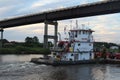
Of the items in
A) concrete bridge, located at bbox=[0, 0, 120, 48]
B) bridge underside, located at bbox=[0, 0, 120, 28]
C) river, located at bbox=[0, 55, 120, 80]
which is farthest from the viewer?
concrete bridge, located at bbox=[0, 0, 120, 48]

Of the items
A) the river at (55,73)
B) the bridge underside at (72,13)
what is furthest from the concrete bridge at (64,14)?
the river at (55,73)

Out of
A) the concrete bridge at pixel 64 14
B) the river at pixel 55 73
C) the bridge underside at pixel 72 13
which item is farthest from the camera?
the concrete bridge at pixel 64 14

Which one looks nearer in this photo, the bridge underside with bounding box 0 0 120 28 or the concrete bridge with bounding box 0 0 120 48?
the bridge underside with bounding box 0 0 120 28

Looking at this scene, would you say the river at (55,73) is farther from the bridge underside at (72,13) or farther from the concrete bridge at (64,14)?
the concrete bridge at (64,14)

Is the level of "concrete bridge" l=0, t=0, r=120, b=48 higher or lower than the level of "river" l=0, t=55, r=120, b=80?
higher

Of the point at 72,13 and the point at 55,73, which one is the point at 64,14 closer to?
the point at 72,13

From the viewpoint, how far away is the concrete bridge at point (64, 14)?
75688 mm

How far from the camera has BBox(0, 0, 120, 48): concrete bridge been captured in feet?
248

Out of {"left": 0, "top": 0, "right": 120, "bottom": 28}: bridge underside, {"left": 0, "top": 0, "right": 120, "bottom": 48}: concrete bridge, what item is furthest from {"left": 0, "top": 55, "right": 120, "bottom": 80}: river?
{"left": 0, "top": 0, "right": 120, "bottom": 48}: concrete bridge

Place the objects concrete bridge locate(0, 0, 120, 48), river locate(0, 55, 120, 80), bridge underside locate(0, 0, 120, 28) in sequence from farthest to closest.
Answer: concrete bridge locate(0, 0, 120, 48)
bridge underside locate(0, 0, 120, 28)
river locate(0, 55, 120, 80)

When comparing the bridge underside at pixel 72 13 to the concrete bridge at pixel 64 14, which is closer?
the bridge underside at pixel 72 13

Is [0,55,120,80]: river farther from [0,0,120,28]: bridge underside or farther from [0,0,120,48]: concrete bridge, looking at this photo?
[0,0,120,48]: concrete bridge

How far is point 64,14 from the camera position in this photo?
93.1 metres

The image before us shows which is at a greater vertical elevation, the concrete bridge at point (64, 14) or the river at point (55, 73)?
the concrete bridge at point (64, 14)
